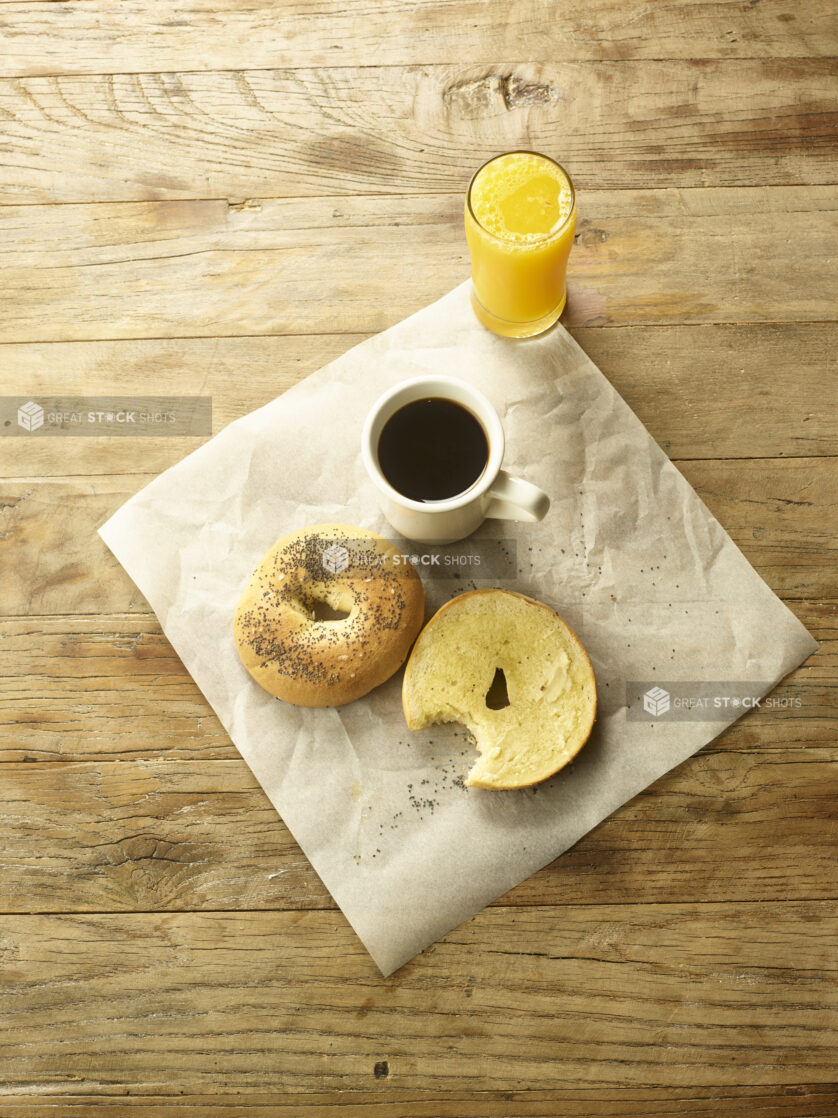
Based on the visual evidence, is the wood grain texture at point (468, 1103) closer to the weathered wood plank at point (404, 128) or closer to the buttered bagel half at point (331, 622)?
the buttered bagel half at point (331, 622)

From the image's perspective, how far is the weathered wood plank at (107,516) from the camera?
1214 millimetres

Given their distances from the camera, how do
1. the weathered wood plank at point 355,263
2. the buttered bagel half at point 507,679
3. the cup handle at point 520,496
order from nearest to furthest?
the cup handle at point 520,496, the buttered bagel half at point 507,679, the weathered wood plank at point 355,263

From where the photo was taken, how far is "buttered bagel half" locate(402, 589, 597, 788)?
3.74ft

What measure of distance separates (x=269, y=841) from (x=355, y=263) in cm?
92

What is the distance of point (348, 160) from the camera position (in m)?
1.29

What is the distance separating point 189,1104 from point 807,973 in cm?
93

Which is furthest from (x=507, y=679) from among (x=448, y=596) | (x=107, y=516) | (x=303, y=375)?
(x=107, y=516)

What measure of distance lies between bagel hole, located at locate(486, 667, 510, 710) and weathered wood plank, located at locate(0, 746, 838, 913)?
23 centimetres

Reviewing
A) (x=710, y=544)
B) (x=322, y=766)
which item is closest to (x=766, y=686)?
(x=710, y=544)

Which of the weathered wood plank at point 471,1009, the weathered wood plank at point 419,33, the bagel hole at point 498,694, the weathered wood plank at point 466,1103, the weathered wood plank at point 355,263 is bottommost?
the weathered wood plank at point 466,1103

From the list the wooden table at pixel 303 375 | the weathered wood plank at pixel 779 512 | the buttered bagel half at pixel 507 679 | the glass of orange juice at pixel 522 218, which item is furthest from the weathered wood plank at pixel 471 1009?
the glass of orange juice at pixel 522 218

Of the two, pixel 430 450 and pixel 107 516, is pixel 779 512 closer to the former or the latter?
pixel 430 450

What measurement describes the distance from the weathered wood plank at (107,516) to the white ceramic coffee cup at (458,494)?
0.80 ft

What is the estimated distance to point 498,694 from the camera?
1201 mm
